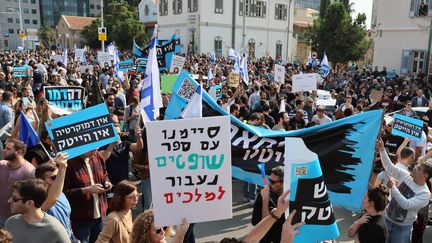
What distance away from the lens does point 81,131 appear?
4449 mm

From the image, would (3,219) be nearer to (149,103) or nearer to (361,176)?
(149,103)

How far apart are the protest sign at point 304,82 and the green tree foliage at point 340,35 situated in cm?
2357

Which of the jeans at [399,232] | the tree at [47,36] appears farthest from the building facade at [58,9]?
the jeans at [399,232]

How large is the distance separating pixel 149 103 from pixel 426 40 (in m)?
27.0

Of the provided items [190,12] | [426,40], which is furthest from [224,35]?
[426,40]

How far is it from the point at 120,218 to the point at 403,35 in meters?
30.5

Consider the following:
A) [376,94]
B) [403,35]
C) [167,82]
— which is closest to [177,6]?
[403,35]

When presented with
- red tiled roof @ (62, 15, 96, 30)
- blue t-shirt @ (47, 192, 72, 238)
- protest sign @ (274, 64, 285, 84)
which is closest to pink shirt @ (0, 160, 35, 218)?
blue t-shirt @ (47, 192, 72, 238)

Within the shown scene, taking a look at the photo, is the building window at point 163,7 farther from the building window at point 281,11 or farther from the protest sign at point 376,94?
the protest sign at point 376,94

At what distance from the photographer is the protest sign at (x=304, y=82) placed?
483 inches

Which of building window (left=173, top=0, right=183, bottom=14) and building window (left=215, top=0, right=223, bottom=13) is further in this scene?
building window (left=173, top=0, right=183, bottom=14)

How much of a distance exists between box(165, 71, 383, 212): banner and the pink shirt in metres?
2.64

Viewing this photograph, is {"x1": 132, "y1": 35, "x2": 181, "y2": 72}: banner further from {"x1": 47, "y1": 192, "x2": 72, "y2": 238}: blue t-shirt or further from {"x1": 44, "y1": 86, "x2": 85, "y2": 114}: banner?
{"x1": 47, "y1": 192, "x2": 72, "y2": 238}: blue t-shirt

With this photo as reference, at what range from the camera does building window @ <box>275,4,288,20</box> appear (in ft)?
187
